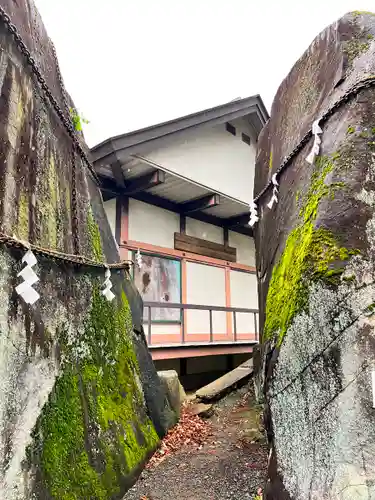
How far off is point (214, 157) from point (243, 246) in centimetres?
377

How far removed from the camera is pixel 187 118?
9.34m

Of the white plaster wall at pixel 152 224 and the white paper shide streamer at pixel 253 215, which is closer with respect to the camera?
the white paper shide streamer at pixel 253 215

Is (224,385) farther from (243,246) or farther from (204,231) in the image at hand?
(243,246)

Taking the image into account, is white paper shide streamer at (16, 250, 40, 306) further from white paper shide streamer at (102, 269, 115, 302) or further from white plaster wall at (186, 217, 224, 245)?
white plaster wall at (186, 217, 224, 245)

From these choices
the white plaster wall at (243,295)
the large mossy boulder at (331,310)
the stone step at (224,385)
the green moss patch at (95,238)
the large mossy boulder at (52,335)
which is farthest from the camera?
the white plaster wall at (243,295)

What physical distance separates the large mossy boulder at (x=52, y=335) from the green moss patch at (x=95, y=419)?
0.03ft

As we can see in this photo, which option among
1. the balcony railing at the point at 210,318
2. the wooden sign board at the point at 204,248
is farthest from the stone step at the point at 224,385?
the wooden sign board at the point at 204,248

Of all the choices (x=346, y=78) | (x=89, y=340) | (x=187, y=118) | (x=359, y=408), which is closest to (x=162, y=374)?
(x=89, y=340)

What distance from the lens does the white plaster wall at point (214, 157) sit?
356 inches

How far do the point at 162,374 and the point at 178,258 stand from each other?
14.6ft

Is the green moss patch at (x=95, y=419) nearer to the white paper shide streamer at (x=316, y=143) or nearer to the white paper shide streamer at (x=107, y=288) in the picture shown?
the white paper shide streamer at (x=107, y=288)

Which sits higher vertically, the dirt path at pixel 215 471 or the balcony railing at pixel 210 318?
the balcony railing at pixel 210 318

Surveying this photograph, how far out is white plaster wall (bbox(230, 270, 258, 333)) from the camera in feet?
39.9

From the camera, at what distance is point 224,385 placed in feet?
26.2
